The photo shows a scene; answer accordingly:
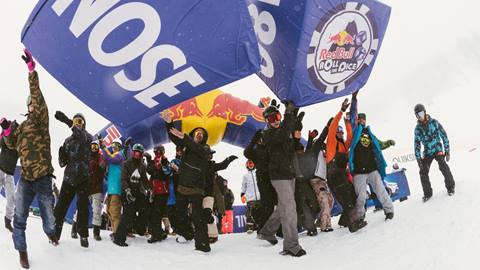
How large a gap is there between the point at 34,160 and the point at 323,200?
404 centimetres

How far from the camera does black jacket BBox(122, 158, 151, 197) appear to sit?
5.67 meters

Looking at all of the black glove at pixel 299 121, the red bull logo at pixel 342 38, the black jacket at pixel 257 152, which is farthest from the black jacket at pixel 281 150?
the red bull logo at pixel 342 38

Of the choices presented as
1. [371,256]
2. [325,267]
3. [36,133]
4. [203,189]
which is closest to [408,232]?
[371,256]

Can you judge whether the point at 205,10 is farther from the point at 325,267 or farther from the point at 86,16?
the point at 325,267

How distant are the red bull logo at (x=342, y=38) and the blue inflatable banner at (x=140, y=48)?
158 centimetres

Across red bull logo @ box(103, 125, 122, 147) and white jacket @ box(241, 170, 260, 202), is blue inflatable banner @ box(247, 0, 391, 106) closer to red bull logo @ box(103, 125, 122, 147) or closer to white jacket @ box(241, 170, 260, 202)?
white jacket @ box(241, 170, 260, 202)

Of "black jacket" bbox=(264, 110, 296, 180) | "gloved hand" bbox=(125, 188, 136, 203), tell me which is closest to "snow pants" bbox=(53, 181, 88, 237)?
"gloved hand" bbox=(125, 188, 136, 203)

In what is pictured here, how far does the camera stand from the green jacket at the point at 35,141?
387 centimetres

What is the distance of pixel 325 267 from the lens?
3852 mm

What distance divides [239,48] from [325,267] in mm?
2663

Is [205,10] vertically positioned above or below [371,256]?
above

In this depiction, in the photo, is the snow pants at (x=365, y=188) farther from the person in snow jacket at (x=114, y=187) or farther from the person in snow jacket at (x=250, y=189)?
the person in snow jacket at (x=114, y=187)

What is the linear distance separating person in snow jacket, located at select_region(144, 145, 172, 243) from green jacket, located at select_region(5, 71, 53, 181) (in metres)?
2.19

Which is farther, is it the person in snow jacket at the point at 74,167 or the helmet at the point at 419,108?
the helmet at the point at 419,108
